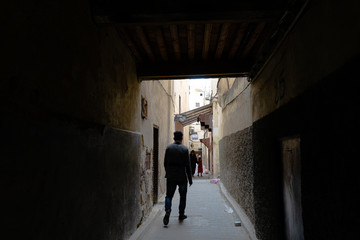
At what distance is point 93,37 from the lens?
2998 millimetres

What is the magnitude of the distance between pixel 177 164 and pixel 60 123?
365 cm

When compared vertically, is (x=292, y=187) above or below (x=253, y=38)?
below

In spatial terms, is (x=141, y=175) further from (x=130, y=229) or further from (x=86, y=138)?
(x=86, y=138)

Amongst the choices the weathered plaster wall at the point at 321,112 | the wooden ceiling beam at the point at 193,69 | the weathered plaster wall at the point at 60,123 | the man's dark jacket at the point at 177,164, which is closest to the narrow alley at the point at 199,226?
the man's dark jacket at the point at 177,164

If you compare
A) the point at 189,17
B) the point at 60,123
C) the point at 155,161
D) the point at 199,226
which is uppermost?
the point at 189,17

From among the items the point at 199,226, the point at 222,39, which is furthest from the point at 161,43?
the point at 199,226

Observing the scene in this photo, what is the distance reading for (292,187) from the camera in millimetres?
2998

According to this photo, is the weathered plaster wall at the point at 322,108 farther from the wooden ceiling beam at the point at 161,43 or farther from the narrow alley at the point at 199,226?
the narrow alley at the point at 199,226

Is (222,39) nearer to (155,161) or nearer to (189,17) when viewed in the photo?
(189,17)

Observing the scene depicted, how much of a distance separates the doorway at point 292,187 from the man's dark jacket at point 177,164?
255cm

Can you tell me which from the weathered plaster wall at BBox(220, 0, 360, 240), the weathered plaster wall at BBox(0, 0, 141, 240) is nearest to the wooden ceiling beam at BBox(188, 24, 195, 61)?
the weathered plaster wall at BBox(0, 0, 141, 240)

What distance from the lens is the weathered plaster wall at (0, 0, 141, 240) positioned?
5.38 ft

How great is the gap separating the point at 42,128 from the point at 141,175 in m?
3.88

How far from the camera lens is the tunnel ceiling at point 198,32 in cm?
296
